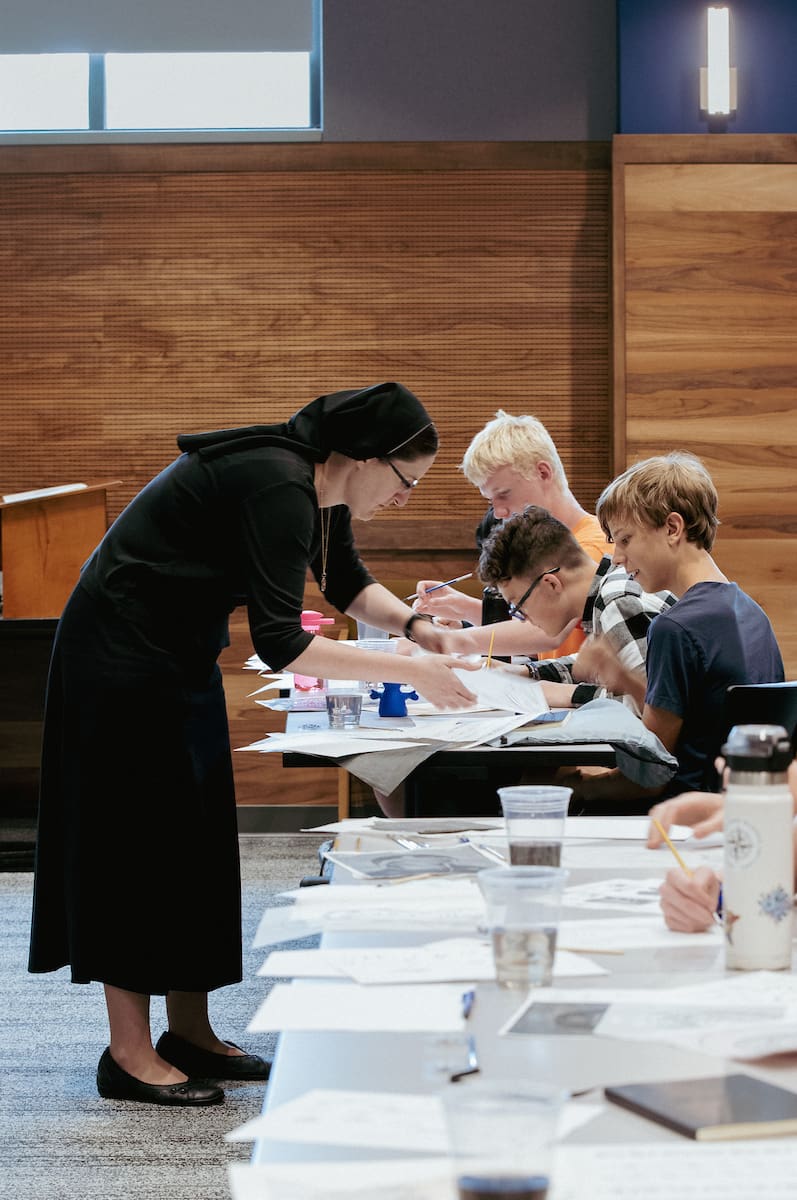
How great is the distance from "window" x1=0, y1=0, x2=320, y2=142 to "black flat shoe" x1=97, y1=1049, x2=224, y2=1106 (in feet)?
13.7

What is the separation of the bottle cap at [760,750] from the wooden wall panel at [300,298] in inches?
181

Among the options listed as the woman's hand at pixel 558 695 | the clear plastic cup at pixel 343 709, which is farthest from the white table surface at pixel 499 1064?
the woman's hand at pixel 558 695

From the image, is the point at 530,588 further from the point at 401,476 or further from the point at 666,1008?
the point at 666,1008

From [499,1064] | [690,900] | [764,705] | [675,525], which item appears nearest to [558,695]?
[675,525]

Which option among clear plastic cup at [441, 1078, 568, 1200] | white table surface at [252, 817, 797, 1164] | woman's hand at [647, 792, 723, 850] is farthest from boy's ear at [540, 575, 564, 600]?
clear plastic cup at [441, 1078, 568, 1200]

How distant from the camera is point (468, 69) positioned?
5.57m

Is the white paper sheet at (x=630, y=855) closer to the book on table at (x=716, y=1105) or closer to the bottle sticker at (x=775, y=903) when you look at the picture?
the bottle sticker at (x=775, y=903)

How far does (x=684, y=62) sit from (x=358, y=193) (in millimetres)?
1439

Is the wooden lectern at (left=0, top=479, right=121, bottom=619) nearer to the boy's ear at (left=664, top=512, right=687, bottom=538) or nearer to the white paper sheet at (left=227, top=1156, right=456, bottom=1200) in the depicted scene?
the boy's ear at (left=664, top=512, right=687, bottom=538)

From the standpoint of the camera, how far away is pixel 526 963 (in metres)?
1.05

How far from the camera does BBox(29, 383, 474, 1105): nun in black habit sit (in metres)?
2.40

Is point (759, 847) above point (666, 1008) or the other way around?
above

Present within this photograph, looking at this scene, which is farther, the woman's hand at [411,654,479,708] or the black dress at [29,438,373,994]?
the black dress at [29,438,373,994]

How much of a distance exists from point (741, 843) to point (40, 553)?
408 centimetres
